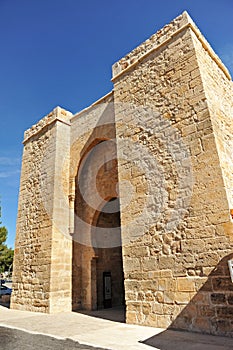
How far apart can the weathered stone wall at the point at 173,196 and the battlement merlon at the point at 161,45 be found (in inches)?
1.1

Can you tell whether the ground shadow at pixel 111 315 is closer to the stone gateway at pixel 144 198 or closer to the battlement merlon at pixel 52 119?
the stone gateway at pixel 144 198

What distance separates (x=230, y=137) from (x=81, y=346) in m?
4.28

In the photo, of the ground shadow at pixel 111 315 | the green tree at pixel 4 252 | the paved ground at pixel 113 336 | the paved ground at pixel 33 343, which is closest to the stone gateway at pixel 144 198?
the paved ground at pixel 113 336

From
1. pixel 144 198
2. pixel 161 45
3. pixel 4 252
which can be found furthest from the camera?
pixel 4 252

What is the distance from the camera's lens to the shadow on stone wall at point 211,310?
3509mm

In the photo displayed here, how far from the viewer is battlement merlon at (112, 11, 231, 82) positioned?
5.23 metres

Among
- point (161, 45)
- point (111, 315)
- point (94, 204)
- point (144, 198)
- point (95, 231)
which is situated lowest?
point (111, 315)

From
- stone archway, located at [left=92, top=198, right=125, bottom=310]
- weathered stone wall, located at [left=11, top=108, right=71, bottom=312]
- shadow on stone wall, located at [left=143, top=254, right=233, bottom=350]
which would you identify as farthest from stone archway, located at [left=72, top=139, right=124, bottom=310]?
shadow on stone wall, located at [left=143, top=254, right=233, bottom=350]

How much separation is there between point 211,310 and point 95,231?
4.40 meters

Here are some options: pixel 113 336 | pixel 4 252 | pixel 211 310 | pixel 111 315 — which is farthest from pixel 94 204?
pixel 4 252

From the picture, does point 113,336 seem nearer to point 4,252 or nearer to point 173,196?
point 173,196

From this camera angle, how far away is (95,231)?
759 cm

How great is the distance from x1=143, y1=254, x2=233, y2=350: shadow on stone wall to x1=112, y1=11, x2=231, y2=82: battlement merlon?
14.3 ft

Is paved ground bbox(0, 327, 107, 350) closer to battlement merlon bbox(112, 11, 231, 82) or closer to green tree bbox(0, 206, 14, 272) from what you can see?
battlement merlon bbox(112, 11, 231, 82)
